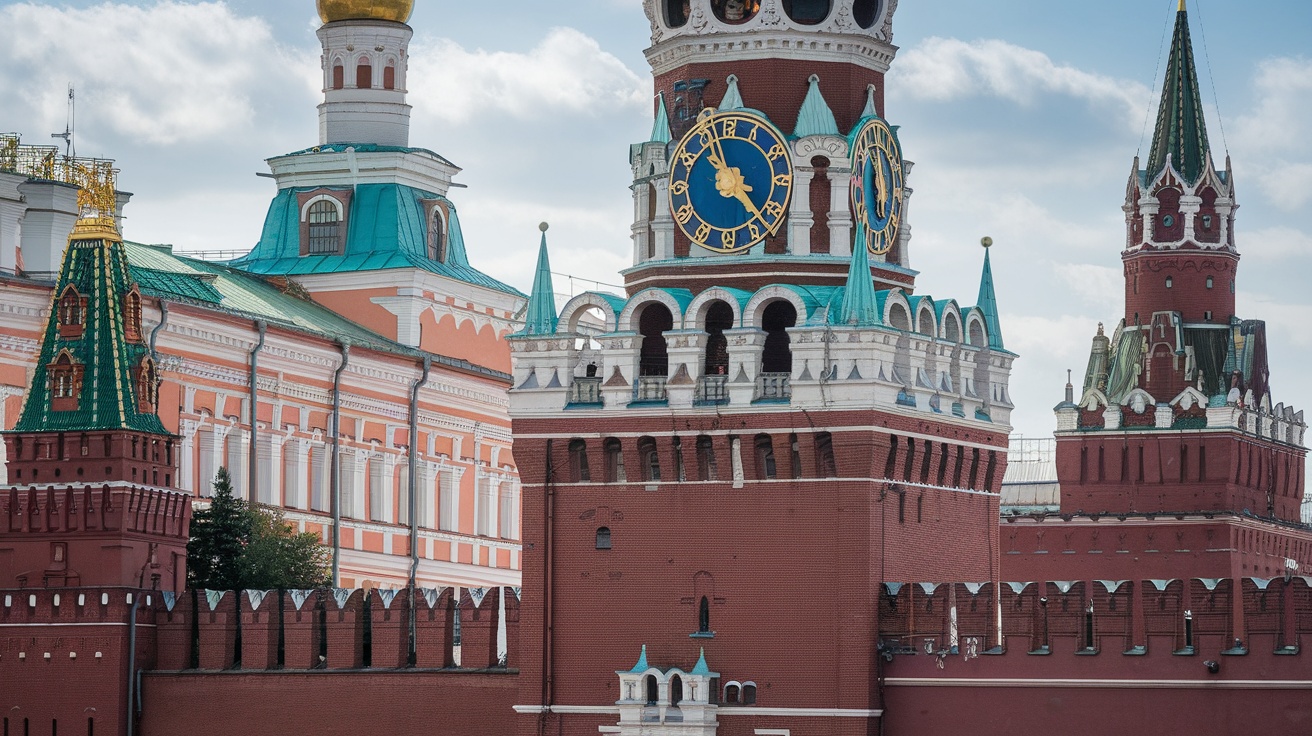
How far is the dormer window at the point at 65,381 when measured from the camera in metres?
54.2

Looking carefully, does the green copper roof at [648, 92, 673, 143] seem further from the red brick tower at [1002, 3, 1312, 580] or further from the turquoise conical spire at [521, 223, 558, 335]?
the red brick tower at [1002, 3, 1312, 580]

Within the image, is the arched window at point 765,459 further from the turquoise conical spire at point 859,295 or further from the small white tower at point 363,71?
the small white tower at point 363,71

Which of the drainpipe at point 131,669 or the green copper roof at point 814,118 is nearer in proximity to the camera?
the green copper roof at point 814,118

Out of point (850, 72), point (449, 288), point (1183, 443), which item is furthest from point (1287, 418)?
A: point (850, 72)

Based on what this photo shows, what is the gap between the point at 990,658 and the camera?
47.9 m

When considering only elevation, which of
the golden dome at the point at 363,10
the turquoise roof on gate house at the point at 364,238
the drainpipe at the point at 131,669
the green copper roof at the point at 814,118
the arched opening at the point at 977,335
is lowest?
the drainpipe at the point at 131,669

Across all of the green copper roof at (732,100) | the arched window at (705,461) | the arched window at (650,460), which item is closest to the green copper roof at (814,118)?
the green copper roof at (732,100)

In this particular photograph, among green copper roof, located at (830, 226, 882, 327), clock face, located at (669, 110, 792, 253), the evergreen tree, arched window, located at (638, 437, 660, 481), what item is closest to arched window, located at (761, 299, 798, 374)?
clock face, located at (669, 110, 792, 253)

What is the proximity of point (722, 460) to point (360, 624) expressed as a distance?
6783 mm

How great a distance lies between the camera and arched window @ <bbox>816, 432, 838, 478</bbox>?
48.4m

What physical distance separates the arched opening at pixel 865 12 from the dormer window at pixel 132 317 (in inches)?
496

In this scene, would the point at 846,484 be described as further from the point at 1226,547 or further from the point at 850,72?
the point at 1226,547

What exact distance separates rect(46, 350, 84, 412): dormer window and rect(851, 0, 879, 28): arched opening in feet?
43.7

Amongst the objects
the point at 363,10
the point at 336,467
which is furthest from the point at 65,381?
the point at 363,10
